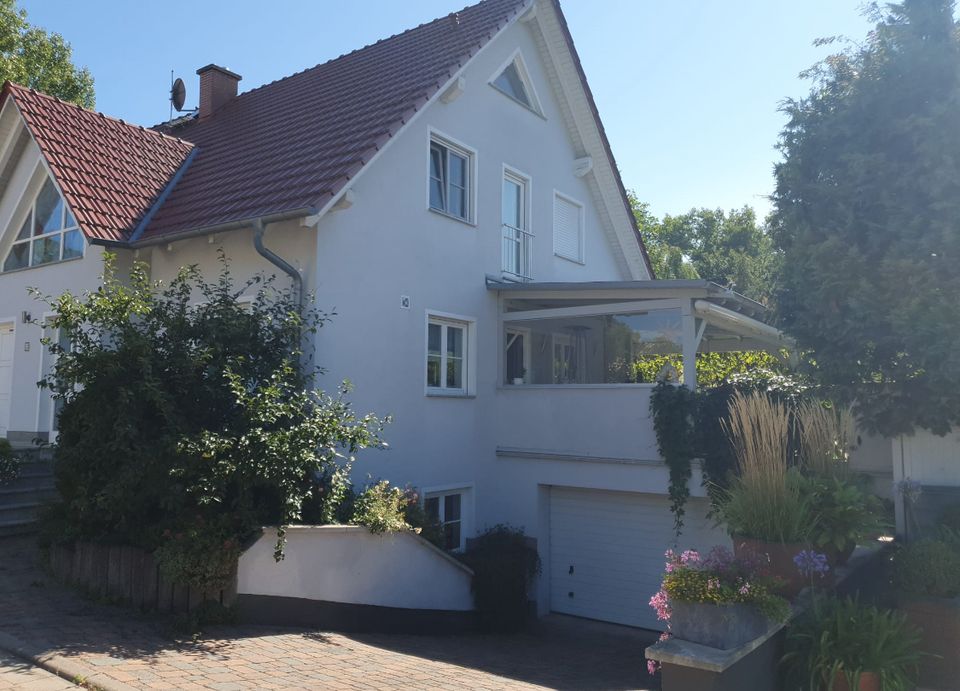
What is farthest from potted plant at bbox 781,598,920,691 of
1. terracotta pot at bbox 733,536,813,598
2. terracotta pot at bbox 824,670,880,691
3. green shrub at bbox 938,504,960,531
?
green shrub at bbox 938,504,960,531

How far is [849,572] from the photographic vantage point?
7531 millimetres

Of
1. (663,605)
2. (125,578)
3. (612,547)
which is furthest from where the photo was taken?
(612,547)

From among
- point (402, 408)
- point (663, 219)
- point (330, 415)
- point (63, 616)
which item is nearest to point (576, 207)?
point (402, 408)

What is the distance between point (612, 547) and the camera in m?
12.8

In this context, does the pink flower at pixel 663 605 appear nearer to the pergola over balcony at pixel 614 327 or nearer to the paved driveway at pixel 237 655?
the paved driveway at pixel 237 655

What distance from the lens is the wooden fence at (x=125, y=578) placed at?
774 cm

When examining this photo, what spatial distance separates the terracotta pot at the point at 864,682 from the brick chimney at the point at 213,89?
1645 cm

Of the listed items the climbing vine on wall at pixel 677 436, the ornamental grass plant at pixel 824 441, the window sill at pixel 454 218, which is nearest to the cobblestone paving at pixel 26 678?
the ornamental grass plant at pixel 824 441

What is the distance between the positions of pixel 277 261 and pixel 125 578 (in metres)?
4.16

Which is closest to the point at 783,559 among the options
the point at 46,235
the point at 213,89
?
the point at 46,235

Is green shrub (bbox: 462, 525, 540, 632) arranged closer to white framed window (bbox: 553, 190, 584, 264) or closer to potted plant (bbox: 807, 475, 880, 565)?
potted plant (bbox: 807, 475, 880, 565)

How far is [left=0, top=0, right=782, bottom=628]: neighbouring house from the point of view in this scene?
11.1 meters

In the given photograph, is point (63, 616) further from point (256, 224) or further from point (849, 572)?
point (849, 572)

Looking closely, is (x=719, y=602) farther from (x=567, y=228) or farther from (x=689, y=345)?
(x=567, y=228)
